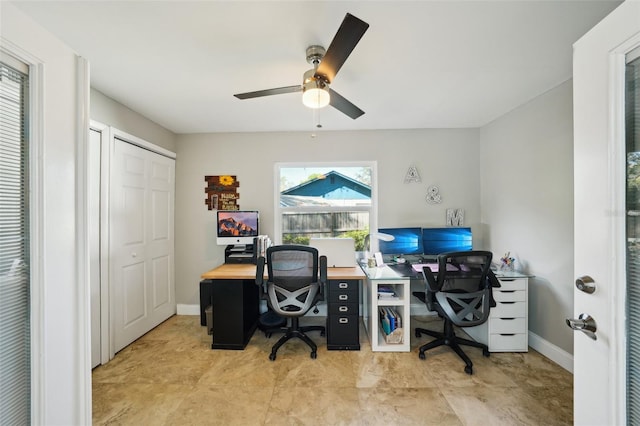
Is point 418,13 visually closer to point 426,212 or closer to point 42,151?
point 42,151

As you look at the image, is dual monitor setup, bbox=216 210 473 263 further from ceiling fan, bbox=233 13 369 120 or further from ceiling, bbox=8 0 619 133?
ceiling fan, bbox=233 13 369 120

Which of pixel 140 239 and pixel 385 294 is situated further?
pixel 140 239

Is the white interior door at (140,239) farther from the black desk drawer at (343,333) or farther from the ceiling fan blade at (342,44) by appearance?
the ceiling fan blade at (342,44)

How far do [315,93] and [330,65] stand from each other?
0.66ft

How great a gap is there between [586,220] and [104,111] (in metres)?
3.31

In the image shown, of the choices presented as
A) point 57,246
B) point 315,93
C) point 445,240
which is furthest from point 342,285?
point 57,246

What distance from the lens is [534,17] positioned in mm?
1397

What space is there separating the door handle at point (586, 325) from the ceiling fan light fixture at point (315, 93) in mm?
1557

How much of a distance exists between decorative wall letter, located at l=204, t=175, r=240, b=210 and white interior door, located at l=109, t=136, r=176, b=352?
0.45 meters

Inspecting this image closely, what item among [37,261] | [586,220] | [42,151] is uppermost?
[42,151]

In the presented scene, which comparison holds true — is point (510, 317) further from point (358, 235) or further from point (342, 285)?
point (358, 235)

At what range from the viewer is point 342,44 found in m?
1.25

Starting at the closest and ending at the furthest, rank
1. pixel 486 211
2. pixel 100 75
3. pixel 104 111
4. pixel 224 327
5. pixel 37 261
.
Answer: pixel 37 261 → pixel 100 75 → pixel 104 111 → pixel 224 327 → pixel 486 211

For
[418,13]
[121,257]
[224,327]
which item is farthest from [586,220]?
[121,257]
